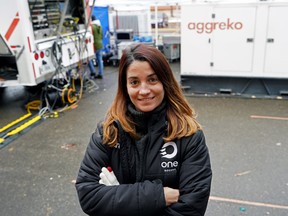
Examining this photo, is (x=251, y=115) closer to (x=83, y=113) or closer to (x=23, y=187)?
(x=83, y=113)

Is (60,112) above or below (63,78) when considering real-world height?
below

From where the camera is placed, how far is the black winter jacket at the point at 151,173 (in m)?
1.67

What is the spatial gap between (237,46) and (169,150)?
621 cm

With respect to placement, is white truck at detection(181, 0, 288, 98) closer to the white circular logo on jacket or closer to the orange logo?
the orange logo

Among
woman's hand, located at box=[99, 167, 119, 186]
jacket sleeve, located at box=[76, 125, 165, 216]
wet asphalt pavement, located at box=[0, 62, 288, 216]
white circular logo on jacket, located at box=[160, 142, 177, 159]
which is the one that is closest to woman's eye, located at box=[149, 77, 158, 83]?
white circular logo on jacket, located at box=[160, 142, 177, 159]

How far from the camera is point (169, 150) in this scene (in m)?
1.78

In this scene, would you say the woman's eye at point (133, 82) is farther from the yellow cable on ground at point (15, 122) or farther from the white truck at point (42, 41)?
the yellow cable on ground at point (15, 122)

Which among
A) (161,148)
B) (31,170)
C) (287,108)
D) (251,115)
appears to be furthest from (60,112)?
(161,148)

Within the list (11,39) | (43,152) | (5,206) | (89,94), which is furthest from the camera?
(89,94)

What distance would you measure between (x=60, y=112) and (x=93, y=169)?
17.6 feet

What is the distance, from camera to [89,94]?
27.5 feet

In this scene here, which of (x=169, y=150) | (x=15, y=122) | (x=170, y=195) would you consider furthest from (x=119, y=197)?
(x=15, y=122)

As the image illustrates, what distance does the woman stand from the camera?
1.70 metres

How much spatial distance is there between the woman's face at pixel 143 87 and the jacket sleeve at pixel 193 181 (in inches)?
12.6
